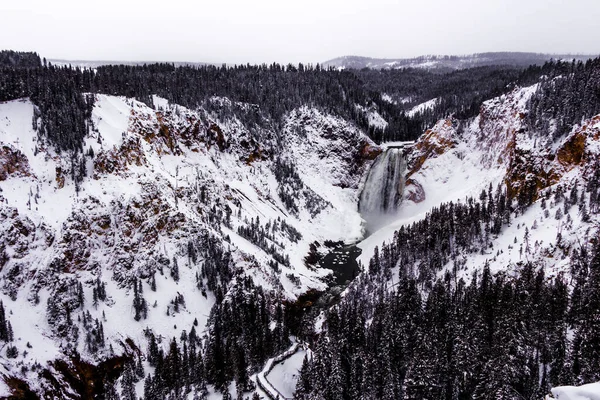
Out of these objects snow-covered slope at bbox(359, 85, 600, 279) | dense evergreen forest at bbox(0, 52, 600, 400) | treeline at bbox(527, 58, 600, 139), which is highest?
treeline at bbox(527, 58, 600, 139)

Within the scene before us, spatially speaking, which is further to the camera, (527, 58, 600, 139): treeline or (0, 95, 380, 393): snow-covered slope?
(527, 58, 600, 139): treeline

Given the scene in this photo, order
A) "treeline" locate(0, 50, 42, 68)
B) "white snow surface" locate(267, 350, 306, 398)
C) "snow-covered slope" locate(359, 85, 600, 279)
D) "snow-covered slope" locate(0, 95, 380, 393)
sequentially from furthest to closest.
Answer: "treeline" locate(0, 50, 42, 68)
"snow-covered slope" locate(359, 85, 600, 279)
"snow-covered slope" locate(0, 95, 380, 393)
"white snow surface" locate(267, 350, 306, 398)

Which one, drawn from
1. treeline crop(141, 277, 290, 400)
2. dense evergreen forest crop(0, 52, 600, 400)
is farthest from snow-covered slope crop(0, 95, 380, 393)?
treeline crop(141, 277, 290, 400)

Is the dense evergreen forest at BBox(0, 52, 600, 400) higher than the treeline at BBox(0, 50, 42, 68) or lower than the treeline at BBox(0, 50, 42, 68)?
lower

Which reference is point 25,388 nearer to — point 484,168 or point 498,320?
point 498,320

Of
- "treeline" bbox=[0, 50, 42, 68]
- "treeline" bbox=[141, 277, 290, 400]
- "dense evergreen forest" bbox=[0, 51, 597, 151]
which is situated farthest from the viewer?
"treeline" bbox=[0, 50, 42, 68]

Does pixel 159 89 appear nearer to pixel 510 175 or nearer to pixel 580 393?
pixel 510 175

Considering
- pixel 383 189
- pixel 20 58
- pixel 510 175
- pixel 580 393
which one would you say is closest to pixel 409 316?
pixel 580 393

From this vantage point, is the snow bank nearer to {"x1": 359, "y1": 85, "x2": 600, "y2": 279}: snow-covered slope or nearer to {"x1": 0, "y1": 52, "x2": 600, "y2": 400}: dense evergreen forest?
{"x1": 0, "y1": 52, "x2": 600, "y2": 400}: dense evergreen forest

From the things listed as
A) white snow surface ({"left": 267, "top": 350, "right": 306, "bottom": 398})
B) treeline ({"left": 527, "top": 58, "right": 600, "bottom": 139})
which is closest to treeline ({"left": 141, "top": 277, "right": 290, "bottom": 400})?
white snow surface ({"left": 267, "top": 350, "right": 306, "bottom": 398})
